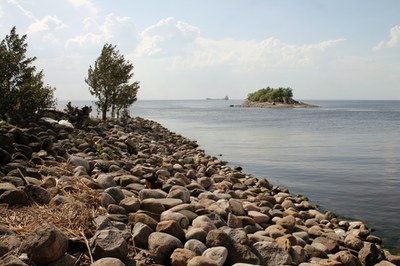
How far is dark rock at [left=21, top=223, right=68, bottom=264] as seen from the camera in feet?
13.5

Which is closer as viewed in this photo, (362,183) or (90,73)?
(362,183)

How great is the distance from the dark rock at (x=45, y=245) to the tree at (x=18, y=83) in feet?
44.1

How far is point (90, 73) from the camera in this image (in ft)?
101

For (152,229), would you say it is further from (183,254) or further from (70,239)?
(70,239)

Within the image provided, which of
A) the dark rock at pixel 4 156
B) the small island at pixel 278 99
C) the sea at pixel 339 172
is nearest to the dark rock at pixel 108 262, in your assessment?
the dark rock at pixel 4 156

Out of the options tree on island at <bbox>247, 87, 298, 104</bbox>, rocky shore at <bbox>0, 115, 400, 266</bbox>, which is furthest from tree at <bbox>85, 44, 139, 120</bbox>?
tree on island at <bbox>247, 87, 298, 104</bbox>

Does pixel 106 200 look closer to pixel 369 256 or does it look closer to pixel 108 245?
pixel 108 245

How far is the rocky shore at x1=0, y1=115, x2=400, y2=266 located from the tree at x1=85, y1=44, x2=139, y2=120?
68.1ft

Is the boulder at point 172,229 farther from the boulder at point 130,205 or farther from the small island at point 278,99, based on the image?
the small island at point 278,99

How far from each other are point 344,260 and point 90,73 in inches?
1076

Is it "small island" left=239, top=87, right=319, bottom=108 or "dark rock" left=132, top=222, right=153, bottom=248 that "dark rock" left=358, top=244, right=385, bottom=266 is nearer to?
"dark rock" left=132, top=222, right=153, bottom=248

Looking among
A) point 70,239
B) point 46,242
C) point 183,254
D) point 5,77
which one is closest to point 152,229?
point 183,254

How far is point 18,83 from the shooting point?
60.1 ft

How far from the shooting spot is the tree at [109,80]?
30578mm
